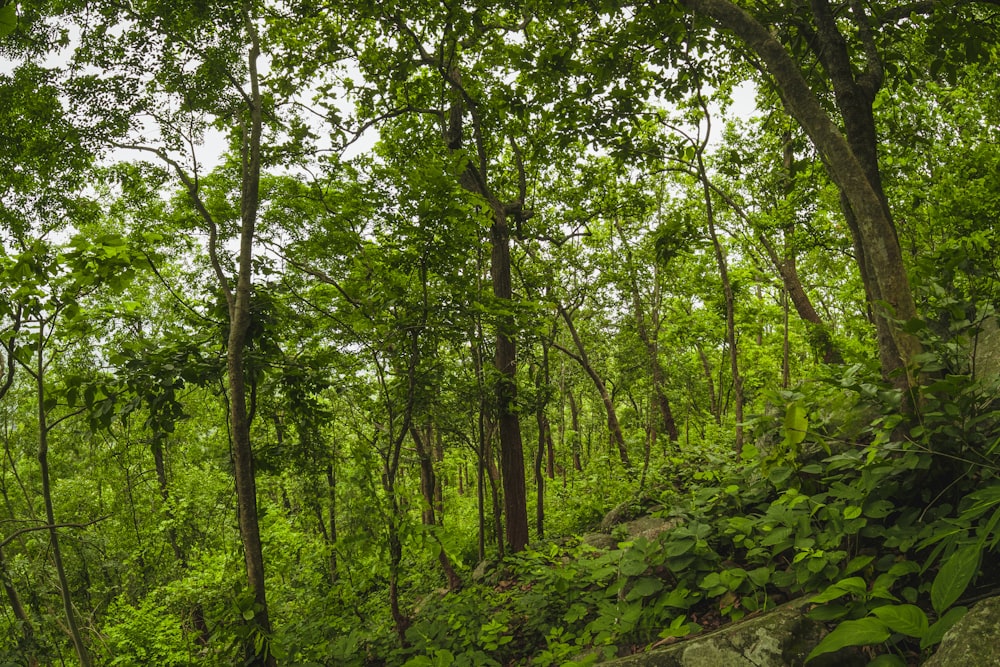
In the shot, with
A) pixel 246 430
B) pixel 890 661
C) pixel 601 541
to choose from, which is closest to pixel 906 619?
pixel 890 661

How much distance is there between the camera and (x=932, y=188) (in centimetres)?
1088

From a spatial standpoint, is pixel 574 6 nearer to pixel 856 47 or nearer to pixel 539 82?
pixel 539 82

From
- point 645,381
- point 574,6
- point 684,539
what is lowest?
→ point 684,539

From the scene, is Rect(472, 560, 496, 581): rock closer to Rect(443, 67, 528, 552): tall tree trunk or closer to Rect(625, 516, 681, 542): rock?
Rect(443, 67, 528, 552): tall tree trunk

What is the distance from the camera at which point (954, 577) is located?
153cm

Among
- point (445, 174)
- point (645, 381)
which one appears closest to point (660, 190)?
point (645, 381)

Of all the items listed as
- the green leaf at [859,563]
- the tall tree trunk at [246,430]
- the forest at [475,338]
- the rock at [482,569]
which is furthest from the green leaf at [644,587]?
the rock at [482,569]

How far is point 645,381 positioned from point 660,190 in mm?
5847

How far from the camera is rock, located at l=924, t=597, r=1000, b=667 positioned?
168 cm

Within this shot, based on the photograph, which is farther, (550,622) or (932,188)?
(932,188)

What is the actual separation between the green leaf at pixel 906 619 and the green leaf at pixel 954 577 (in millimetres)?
158

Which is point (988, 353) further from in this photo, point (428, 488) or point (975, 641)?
point (428, 488)

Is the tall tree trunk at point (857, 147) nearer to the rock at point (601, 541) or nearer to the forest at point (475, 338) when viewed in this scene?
the forest at point (475, 338)

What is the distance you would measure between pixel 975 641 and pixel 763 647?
0.96m
